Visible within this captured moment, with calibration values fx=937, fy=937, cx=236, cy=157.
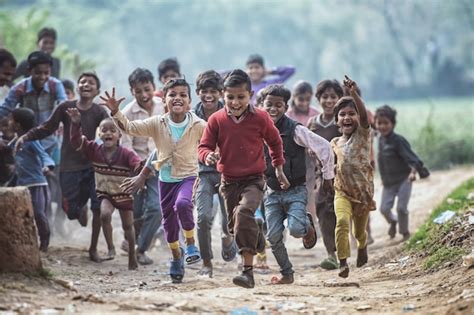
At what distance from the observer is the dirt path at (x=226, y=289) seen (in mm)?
6000

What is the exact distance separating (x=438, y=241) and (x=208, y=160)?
292cm

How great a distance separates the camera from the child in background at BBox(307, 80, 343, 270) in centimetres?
960

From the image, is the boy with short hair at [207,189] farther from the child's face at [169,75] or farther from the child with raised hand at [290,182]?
the child's face at [169,75]

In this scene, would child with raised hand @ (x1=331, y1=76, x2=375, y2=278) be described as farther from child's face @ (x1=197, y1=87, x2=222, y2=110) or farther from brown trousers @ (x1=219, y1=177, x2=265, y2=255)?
brown trousers @ (x1=219, y1=177, x2=265, y2=255)

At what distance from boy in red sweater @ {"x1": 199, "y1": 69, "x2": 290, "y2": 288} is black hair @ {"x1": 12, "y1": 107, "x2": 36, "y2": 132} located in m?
3.31

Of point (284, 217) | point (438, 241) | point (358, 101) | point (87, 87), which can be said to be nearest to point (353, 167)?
point (358, 101)

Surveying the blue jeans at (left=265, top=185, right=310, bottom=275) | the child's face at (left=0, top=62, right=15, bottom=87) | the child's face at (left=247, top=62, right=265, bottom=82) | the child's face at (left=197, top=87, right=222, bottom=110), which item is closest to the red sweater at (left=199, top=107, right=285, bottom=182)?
the blue jeans at (left=265, top=185, right=310, bottom=275)

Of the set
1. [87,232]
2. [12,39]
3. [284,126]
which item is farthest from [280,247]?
[12,39]

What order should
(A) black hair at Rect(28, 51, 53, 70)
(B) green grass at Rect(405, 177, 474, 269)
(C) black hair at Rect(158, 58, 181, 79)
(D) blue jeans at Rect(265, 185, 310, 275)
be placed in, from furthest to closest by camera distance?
(C) black hair at Rect(158, 58, 181, 79) < (A) black hair at Rect(28, 51, 53, 70) < (B) green grass at Rect(405, 177, 474, 269) < (D) blue jeans at Rect(265, 185, 310, 275)

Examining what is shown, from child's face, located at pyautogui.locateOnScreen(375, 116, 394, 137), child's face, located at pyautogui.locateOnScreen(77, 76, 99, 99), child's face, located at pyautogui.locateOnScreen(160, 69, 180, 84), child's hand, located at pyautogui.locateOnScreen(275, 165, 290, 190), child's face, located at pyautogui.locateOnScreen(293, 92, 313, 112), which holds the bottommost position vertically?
child's hand, located at pyautogui.locateOnScreen(275, 165, 290, 190)

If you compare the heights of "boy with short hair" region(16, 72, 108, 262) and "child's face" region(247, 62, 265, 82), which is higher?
"child's face" region(247, 62, 265, 82)

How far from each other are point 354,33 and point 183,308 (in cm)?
3743

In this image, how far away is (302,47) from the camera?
4419 centimetres

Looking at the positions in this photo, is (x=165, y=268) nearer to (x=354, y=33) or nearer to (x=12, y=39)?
(x=12, y=39)
